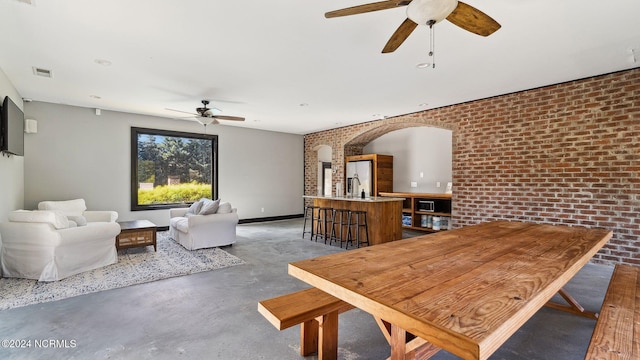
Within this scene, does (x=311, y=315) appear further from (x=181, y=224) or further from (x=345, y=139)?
(x=345, y=139)

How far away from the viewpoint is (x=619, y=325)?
1520mm

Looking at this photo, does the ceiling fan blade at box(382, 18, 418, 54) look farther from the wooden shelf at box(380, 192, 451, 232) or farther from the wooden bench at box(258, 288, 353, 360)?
the wooden shelf at box(380, 192, 451, 232)

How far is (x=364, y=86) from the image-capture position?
4.34m

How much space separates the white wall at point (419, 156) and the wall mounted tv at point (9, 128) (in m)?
6.97

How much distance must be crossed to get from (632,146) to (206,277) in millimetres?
5503

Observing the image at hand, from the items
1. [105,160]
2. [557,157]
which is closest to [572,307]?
[557,157]

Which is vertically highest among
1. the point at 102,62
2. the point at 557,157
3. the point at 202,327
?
the point at 102,62

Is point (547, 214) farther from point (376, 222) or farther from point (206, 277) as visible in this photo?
point (206, 277)

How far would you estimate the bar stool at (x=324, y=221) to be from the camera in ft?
18.6

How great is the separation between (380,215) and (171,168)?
16.0 feet

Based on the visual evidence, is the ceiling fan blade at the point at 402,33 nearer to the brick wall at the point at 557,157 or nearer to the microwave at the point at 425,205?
the brick wall at the point at 557,157

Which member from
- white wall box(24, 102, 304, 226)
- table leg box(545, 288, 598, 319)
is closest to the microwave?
table leg box(545, 288, 598, 319)

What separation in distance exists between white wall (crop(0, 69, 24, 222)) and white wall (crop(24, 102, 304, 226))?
374 mm

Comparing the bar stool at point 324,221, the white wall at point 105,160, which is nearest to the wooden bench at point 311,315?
the bar stool at point 324,221
